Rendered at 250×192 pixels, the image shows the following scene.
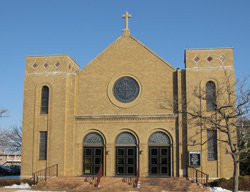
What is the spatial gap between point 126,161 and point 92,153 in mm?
2563

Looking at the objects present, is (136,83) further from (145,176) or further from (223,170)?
(223,170)

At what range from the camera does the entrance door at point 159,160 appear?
974 inches

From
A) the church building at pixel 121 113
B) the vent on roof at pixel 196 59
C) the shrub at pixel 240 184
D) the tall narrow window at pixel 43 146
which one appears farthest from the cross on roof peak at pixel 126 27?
the shrub at pixel 240 184

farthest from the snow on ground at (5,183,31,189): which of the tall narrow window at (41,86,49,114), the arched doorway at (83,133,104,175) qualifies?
the tall narrow window at (41,86,49,114)

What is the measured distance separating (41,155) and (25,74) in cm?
643

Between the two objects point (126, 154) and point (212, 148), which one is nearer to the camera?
point (212, 148)

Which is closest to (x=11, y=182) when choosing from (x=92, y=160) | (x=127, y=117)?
(x=92, y=160)

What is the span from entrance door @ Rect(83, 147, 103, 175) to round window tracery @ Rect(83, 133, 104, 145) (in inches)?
14.2

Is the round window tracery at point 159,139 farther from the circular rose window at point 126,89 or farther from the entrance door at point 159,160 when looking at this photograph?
the circular rose window at point 126,89

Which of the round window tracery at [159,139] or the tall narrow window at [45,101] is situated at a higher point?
the tall narrow window at [45,101]

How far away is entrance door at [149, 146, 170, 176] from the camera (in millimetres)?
24734

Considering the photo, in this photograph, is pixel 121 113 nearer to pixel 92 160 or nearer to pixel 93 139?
pixel 93 139

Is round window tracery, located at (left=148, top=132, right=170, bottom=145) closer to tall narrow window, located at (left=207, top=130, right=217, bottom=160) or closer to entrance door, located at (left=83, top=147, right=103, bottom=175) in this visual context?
tall narrow window, located at (left=207, top=130, right=217, bottom=160)

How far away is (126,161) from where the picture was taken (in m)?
25.2
